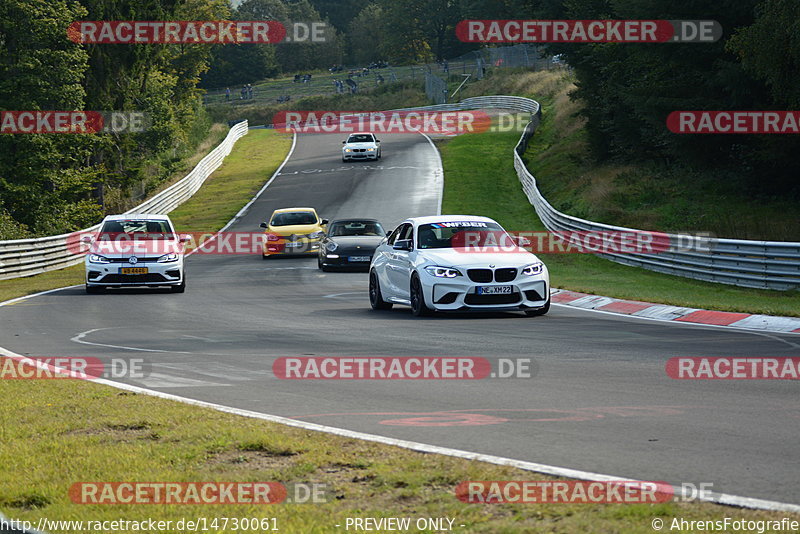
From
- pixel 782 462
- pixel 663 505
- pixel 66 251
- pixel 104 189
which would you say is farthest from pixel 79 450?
pixel 104 189

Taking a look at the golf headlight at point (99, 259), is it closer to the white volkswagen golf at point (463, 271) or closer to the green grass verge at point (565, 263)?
the white volkswagen golf at point (463, 271)

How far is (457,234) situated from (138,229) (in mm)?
9432

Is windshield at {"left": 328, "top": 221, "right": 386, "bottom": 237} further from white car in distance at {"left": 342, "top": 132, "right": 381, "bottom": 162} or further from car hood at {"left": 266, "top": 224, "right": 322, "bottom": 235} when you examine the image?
white car in distance at {"left": 342, "top": 132, "right": 381, "bottom": 162}

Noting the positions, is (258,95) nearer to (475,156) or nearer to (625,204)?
(475,156)

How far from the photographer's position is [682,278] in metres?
23.6

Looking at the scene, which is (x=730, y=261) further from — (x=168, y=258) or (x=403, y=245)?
(x=168, y=258)

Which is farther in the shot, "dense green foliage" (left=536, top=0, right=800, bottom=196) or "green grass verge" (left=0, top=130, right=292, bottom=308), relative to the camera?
"green grass verge" (left=0, top=130, right=292, bottom=308)

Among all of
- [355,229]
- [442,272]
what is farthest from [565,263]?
[442,272]

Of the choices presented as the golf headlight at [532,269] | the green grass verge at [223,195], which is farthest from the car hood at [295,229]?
the golf headlight at [532,269]

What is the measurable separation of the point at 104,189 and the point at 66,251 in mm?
24693

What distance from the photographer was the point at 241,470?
6.29 meters

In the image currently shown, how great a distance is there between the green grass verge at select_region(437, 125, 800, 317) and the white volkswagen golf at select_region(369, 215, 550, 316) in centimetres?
254

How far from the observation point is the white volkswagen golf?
16047 mm

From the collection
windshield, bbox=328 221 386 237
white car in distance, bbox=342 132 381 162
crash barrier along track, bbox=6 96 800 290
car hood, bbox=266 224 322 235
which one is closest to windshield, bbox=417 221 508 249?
crash barrier along track, bbox=6 96 800 290
